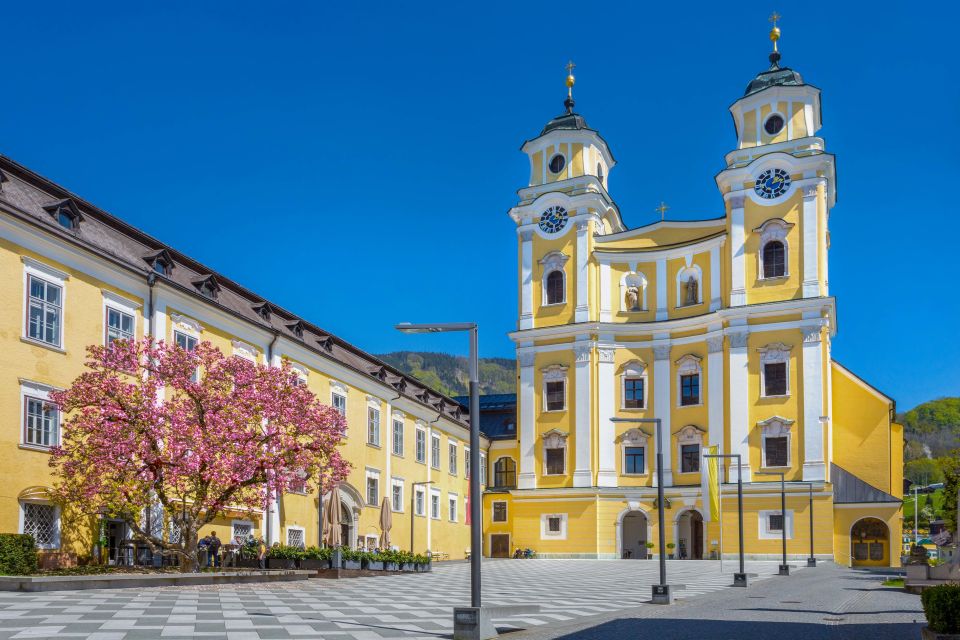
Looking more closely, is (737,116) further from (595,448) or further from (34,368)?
(34,368)

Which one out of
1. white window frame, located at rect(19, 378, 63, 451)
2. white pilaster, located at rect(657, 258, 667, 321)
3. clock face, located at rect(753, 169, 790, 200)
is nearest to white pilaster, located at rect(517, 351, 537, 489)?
white pilaster, located at rect(657, 258, 667, 321)

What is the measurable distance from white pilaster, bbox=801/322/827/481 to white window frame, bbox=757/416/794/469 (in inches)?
35.3

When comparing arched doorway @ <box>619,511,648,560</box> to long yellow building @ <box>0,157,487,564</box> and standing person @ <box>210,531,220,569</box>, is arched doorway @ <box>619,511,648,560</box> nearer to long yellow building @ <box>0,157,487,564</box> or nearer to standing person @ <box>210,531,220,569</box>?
A: long yellow building @ <box>0,157,487,564</box>

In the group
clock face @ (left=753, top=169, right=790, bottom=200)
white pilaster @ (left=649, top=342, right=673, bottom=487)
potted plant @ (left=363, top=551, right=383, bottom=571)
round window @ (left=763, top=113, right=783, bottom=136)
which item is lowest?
potted plant @ (left=363, top=551, right=383, bottom=571)

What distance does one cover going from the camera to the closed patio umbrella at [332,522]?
38312mm

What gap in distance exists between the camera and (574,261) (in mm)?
65875

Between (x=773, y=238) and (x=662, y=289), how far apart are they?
8111mm

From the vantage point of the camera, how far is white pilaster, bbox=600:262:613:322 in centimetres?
6581

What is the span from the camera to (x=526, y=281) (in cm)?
6762

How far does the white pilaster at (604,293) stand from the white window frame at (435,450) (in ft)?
46.7

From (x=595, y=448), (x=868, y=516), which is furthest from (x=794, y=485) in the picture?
(x=595, y=448)

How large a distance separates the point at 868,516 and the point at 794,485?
461 centimetres

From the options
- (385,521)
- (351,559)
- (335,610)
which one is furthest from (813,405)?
(335,610)

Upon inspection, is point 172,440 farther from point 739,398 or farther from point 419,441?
point 739,398
